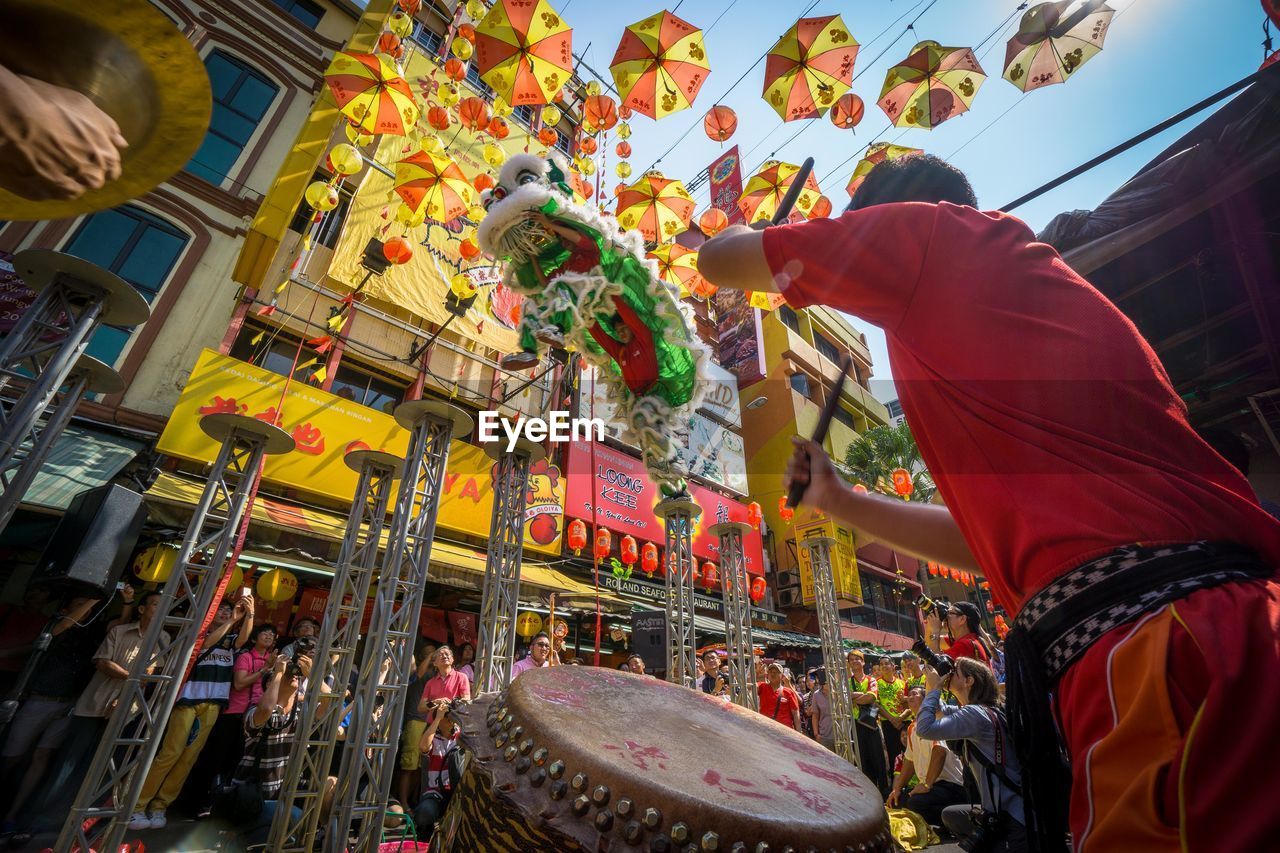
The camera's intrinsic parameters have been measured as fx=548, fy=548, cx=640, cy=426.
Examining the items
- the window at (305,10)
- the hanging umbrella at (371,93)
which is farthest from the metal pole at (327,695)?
the window at (305,10)

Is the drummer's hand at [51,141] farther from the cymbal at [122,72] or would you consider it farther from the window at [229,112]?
the window at [229,112]

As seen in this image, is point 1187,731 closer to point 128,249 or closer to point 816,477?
point 816,477

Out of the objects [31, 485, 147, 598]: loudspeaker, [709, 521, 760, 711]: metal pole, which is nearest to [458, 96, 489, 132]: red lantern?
[31, 485, 147, 598]: loudspeaker

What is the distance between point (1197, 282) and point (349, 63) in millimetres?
8610

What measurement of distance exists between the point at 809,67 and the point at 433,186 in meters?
5.10

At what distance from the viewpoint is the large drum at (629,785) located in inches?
45.2

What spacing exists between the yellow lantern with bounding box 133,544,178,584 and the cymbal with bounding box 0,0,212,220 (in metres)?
7.31

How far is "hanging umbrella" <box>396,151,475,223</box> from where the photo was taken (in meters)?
7.52

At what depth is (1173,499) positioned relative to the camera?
0.81 metres

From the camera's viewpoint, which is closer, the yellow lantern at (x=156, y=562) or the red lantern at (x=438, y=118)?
the yellow lantern at (x=156, y=562)

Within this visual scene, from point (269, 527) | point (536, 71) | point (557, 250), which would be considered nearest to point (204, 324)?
point (269, 527)

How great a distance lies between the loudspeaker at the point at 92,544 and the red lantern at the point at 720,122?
8008 mm

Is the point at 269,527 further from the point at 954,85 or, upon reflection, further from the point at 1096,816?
the point at 954,85

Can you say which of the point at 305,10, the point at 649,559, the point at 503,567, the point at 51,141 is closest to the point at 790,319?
the point at 649,559
